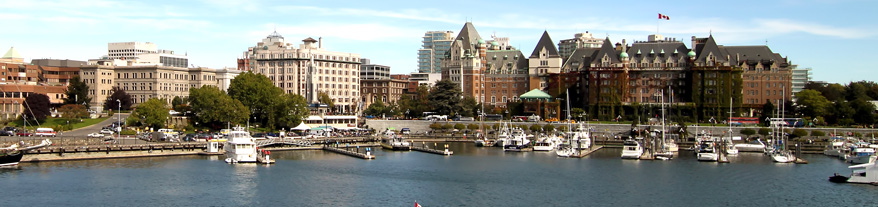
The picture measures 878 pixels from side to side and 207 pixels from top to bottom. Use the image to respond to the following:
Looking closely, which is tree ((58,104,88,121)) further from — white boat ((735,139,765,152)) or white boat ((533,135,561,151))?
white boat ((735,139,765,152))

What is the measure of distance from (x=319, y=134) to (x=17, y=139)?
141 feet

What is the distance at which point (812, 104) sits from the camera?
145m

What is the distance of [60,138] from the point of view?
358 feet

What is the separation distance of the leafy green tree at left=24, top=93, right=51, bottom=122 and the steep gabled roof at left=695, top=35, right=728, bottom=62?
105 metres

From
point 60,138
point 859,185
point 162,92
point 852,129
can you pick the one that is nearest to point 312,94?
point 162,92

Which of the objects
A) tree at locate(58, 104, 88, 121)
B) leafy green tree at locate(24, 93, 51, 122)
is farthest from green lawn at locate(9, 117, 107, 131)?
leafy green tree at locate(24, 93, 51, 122)

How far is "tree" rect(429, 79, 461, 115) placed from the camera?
549ft

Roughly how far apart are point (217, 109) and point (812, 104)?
92.2 meters

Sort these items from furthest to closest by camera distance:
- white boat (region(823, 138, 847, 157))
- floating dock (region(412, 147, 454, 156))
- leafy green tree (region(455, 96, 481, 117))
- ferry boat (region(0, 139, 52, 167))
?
leafy green tree (region(455, 96, 481, 117)) → floating dock (region(412, 147, 454, 156)) → white boat (region(823, 138, 847, 157)) → ferry boat (region(0, 139, 52, 167))

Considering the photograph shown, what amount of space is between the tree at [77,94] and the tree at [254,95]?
29.4 m

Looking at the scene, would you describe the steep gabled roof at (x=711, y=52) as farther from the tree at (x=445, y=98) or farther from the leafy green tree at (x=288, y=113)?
the leafy green tree at (x=288, y=113)

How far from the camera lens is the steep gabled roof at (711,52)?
156125 mm

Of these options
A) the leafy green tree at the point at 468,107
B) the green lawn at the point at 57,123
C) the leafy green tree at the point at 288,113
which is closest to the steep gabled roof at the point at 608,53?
the leafy green tree at the point at 468,107

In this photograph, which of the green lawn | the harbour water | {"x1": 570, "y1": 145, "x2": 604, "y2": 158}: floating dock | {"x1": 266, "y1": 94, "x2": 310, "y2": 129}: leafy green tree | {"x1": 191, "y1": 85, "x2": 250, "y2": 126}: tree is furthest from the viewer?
{"x1": 266, "y1": 94, "x2": 310, "y2": 129}: leafy green tree
